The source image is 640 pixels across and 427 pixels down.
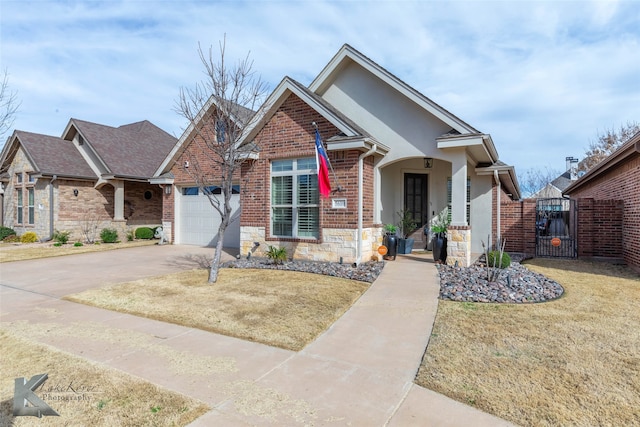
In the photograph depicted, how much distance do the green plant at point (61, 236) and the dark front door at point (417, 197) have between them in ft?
50.0

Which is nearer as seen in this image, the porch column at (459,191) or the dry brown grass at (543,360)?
the dry brown grass at (543,360)

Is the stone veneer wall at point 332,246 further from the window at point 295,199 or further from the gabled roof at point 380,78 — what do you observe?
the gabled roof at point 380,78

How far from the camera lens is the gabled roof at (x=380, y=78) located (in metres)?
8.75

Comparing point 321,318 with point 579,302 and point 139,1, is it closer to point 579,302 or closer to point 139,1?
point 579,302

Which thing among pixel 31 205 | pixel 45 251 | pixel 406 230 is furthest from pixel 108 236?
pixel 406 230

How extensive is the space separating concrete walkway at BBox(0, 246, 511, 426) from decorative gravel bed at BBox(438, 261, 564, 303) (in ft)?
1.68

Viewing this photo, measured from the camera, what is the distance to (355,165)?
29.8ft

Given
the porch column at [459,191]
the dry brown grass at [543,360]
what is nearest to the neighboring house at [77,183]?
the porch column at [459,191]

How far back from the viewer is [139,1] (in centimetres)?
860

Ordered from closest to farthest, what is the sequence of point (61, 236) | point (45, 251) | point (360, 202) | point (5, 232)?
point (360, 202) → point (45, 251) → point (61, 236) → point (5, 232)

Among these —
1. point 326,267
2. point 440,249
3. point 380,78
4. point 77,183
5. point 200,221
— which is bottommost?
point 326,267

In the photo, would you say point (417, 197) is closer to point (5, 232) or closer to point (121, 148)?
point (121, 148)

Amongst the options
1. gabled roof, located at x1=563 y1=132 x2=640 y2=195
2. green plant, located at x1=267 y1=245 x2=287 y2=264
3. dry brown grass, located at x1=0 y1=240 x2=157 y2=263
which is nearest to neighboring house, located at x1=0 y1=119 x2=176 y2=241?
dry brown grass, located at x1=0 y1=240 x2=157 y2=263

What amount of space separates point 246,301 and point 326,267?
3.06 meters
